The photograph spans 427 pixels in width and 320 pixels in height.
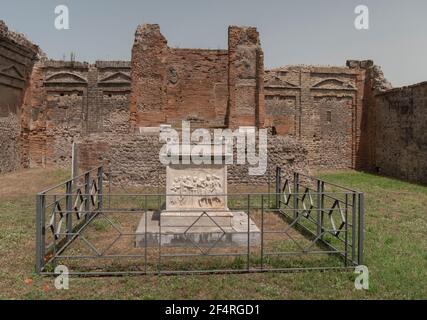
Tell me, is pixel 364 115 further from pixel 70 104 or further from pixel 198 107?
pixel 70 104

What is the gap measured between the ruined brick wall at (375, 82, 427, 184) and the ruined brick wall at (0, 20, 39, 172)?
17.7m

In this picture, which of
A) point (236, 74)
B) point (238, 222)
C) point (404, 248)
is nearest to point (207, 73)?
point (236, 74)

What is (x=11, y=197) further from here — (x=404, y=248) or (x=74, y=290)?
(x=404, y=248)

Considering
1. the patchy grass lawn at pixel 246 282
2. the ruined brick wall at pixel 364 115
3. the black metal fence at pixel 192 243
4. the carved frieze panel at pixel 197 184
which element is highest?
the ruined brick wall at pixel 364 115

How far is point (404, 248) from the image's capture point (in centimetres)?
671

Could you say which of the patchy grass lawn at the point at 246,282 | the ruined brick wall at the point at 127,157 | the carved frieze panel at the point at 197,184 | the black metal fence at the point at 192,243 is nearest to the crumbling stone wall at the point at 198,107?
the ruined brick wall at the point at 127,157

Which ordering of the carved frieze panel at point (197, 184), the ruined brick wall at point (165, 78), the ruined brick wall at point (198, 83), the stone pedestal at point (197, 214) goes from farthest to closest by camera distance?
the ruined brick wall at point (198, 83) < the ruined brick wall at point (165, 78) < the carved frieze panel at point (197, 184) < the stone pedestal at point (197, 214)

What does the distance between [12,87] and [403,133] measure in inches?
726

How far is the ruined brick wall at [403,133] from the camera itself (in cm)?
1698

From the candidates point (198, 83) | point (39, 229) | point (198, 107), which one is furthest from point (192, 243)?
point (198, 83)

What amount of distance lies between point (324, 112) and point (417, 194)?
9405 millimetres

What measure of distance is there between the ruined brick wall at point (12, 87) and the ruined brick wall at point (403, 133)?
1773cm

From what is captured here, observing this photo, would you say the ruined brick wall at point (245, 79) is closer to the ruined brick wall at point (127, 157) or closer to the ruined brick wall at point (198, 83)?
the ruined brick wall at point (198, 83)

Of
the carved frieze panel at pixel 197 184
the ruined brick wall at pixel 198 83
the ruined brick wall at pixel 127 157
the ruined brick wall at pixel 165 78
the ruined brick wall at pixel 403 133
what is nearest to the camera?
the carved frieze panel at pixel 197 184
